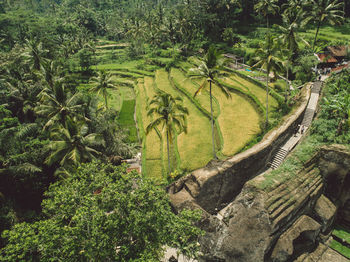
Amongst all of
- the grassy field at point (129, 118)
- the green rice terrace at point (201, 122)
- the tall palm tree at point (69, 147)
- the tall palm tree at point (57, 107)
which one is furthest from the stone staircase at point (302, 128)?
the tall palm tree at point (57, 107)

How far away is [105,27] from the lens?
4567 inches

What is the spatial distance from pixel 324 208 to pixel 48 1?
232m

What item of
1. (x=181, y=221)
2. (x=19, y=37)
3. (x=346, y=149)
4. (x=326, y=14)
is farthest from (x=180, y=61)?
(x=19, y=37)

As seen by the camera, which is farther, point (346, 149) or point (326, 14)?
point (326, 14)

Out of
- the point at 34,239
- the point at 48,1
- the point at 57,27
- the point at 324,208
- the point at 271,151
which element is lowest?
the point at 324,208

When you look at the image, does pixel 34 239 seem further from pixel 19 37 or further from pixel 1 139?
pixel 19 37

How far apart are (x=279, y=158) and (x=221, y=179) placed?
24.9 ft

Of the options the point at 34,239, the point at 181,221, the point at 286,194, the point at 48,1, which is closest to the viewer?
the point at 34,239

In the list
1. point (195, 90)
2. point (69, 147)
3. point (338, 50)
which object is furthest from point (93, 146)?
point (338, 50)

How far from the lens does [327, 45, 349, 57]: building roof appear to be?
40906mm

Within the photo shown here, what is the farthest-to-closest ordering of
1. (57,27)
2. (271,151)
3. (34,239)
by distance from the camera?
(57,27), (271,151), (34,239)

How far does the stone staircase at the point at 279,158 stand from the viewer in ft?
79.0

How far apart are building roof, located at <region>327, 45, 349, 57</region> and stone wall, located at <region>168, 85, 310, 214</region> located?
27.6 m

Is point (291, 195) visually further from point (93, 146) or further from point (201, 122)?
point (93, 146)
